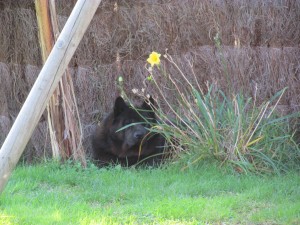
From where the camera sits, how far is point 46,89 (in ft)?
14.8

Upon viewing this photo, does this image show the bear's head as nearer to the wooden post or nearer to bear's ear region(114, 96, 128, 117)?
bear's ear region(114, 96, 128, 117)

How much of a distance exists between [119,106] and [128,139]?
47 cm

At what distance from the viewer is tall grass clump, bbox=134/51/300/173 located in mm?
7086

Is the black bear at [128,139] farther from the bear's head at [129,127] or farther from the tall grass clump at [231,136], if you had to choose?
the tall grass clump at [231,136]

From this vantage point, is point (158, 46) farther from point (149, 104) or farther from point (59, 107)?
point (59, 107)

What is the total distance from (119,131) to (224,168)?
74.1 inches

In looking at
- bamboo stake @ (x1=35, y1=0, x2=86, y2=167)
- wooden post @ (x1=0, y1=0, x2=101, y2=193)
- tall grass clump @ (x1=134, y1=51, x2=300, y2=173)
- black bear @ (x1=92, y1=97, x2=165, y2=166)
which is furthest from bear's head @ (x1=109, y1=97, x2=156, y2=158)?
wooden post @ (x1=0, y1=0, x2=101, y2=193)

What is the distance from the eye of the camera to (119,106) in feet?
26.9

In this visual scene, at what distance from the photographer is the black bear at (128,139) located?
8078 mm

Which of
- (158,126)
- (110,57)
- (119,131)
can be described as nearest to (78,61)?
(110,57)

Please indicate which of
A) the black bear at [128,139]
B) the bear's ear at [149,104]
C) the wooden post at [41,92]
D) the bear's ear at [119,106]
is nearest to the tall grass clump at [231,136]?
the bear's ear at [149,104]

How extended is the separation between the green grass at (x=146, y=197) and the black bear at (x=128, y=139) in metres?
0.84

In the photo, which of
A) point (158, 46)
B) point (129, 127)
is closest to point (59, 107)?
point (129, 127)

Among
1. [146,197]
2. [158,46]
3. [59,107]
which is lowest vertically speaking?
[146,197]
